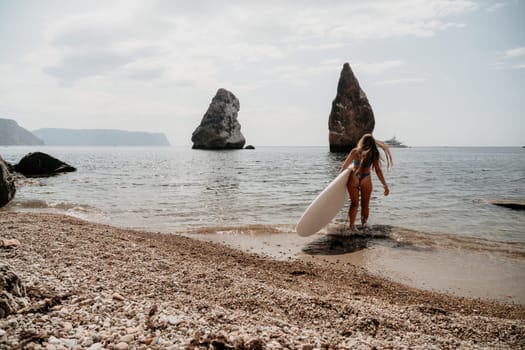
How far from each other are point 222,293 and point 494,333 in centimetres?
291

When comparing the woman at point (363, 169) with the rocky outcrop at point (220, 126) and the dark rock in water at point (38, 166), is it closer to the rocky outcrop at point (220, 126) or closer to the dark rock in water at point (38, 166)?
the dark rock in water at point (38, 166)

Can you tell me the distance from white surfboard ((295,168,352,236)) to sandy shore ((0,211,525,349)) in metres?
2.14

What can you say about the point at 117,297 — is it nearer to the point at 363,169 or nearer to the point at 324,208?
the point at 324,208

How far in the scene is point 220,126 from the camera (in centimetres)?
8850

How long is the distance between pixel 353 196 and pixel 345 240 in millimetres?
1299

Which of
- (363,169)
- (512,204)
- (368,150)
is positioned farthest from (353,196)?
(512,204)

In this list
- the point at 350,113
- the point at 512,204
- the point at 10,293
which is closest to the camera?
the point at 10,293

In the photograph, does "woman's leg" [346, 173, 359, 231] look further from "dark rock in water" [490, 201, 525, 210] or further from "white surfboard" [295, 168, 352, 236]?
"dark rock in water" [490, 201, 525, 210]

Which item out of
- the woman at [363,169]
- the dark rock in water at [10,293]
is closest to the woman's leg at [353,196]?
the woman at [363,169]

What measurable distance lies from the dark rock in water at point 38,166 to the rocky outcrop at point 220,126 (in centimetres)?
6435

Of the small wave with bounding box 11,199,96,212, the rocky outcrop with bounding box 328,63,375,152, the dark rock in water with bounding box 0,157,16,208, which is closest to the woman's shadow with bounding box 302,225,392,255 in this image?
the small wave with bounding box 11,199,96,212

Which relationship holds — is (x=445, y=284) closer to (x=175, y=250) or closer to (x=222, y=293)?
(x=222, y=293)

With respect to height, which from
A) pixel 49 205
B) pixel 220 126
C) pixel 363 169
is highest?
pixel 220 126

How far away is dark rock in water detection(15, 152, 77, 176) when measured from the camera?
917 inches
